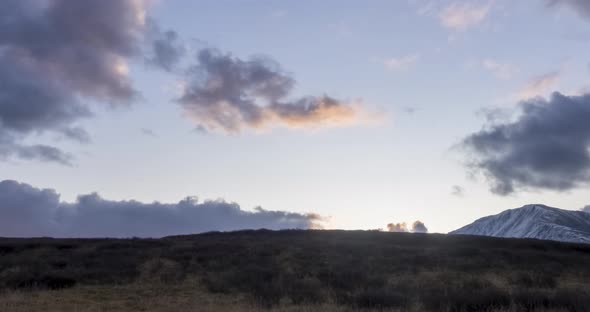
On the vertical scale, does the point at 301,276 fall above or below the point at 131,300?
above

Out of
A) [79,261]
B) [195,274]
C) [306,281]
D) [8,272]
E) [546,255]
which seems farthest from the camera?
[546,255]

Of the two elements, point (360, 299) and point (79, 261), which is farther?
point (79, 261)

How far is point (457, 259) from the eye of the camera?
3244 centimetres

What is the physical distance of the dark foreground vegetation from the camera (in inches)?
669

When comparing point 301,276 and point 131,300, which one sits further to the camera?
point 301,276

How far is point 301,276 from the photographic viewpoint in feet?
83.5

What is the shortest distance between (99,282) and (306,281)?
9727 mm

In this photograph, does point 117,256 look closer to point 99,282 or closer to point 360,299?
point 99,282

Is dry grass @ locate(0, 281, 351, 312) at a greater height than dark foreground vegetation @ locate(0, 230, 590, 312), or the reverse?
dark foreground vegetation @ locate(0, 230, 590, 312)

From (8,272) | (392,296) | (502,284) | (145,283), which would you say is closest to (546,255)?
(502,284)

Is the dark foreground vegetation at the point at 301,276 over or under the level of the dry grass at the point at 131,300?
over

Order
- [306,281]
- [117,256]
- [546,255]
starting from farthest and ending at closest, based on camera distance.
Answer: [546,255] < [117,256] < [306,281]

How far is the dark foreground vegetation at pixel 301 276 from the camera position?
669 inches

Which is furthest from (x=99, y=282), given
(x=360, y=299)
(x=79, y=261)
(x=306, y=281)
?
(x=360, y=299)
